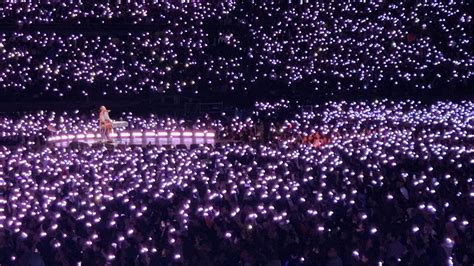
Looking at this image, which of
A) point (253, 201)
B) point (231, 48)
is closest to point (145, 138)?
point (231, 48)

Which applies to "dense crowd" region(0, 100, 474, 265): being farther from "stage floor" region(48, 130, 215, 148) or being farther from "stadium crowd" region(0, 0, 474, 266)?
"stage floor" region(48, 130, 215, 148)

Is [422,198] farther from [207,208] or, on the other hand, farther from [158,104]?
[158,104]

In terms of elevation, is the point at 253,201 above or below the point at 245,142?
above

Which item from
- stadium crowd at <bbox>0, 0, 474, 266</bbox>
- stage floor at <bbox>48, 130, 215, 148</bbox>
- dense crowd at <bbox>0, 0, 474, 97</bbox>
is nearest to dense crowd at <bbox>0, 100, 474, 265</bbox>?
stadium crowd at <bbox>0, 0, 474, 266</bbox>

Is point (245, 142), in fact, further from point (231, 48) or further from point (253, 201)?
point (253, 201)

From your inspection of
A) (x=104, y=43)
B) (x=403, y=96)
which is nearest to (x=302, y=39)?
(x=403, y=96)
